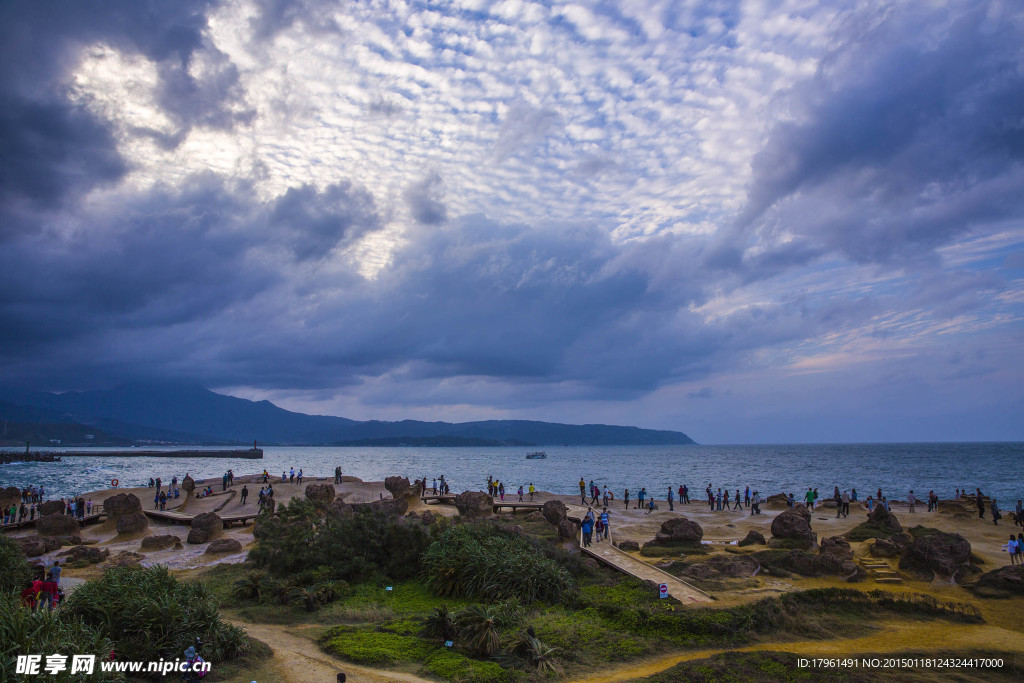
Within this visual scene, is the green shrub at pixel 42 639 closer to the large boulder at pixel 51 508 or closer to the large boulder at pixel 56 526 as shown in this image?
the large boulder at pixel 56 526

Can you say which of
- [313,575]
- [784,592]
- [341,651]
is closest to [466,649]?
[341,651]

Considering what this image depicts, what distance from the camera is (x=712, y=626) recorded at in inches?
578

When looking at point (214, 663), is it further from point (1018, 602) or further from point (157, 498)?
point (157, 498)

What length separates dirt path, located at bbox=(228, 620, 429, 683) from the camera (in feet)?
39.4

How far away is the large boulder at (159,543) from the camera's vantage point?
92.9 ft

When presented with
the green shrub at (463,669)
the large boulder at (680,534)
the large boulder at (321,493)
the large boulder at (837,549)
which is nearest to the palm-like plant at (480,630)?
the green shrub at (463,669)

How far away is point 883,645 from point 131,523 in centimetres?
3588

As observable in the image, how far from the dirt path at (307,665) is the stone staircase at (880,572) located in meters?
17.2

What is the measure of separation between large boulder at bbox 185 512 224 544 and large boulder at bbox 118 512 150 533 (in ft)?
12.2

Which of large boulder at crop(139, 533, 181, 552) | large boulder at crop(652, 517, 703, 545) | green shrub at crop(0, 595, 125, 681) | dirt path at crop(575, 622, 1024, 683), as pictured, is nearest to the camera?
green shrub at crop(0, 595, 125, 681)

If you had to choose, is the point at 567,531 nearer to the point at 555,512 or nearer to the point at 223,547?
the point at 555,512

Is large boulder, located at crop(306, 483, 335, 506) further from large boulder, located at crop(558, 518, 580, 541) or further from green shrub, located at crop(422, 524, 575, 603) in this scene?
green shrub, located at crop(422, 524, 575, 603)

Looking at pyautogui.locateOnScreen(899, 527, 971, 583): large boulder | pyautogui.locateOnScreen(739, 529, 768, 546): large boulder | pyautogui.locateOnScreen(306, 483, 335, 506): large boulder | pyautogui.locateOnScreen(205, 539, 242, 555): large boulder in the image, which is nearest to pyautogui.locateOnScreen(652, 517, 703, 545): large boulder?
pyautogui.locateOnScreen(739, 529, 768, 546): large boulder

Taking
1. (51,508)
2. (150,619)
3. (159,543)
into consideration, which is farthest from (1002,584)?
A: (51,508)
